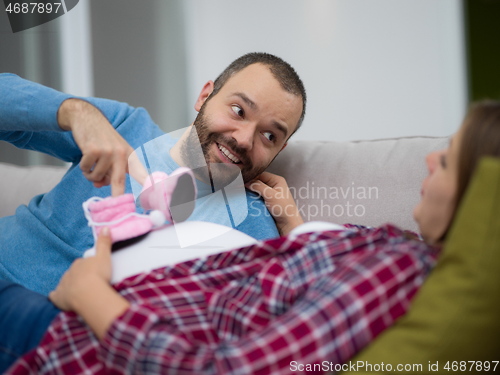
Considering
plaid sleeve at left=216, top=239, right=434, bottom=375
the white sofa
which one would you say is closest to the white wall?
the white sofa

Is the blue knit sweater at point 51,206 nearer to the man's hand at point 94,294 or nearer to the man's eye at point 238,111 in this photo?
the man's eye at point 238,111

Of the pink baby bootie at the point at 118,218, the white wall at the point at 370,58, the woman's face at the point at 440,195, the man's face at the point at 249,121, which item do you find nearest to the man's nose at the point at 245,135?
the man's face at the point at 249,121

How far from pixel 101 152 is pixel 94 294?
0.28m

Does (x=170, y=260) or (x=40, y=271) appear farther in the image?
(x=40, y=271)

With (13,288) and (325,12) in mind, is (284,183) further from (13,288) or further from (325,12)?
(325,12)

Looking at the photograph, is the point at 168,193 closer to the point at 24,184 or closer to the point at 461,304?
the point at 461,304

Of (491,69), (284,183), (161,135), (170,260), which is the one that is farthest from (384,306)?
(491,69)

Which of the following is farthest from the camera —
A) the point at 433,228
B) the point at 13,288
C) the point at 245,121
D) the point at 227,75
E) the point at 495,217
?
the point at 227,75

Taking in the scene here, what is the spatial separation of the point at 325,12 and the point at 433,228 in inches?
80.3

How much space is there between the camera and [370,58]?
7.95ft

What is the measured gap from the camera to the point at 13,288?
2.63 ft

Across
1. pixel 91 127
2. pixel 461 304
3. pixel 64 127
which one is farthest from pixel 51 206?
pixel 461 304

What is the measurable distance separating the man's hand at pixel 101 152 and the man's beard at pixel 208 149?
381 mm

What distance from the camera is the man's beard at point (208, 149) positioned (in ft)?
4.31
